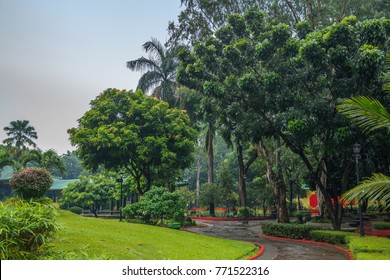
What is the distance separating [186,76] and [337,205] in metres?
9.89

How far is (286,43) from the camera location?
15984mm

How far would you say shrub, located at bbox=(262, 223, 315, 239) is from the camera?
1805 cm

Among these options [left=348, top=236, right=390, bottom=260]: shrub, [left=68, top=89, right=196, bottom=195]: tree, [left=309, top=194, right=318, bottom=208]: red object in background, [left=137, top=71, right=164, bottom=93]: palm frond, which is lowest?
[left=348, top=236, right=390, bottom=260]: shrub

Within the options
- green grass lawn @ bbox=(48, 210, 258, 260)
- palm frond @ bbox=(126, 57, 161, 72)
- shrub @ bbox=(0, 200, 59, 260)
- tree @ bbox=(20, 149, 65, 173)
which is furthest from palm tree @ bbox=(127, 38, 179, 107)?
shrub @ bbox=(0, 200, 59, 260)

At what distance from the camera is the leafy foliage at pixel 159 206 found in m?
20.9

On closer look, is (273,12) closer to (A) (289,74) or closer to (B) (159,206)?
(A) (289,74)

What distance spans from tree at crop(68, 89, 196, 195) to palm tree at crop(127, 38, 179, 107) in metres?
2.75

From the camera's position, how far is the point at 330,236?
1577 centimetres

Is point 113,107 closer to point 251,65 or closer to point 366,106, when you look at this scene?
point 251,65

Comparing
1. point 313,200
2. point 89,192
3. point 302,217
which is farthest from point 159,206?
point 313,200

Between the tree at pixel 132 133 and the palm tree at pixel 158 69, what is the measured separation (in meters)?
Result: 2.75

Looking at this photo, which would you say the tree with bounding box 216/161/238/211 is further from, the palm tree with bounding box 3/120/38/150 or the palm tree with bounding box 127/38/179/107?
the palm tree with bounding box 3/120/38/150

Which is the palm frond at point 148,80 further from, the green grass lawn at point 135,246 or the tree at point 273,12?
the green grass lawn at point 135,246

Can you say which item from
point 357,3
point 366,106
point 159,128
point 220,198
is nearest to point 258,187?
point 220,198
